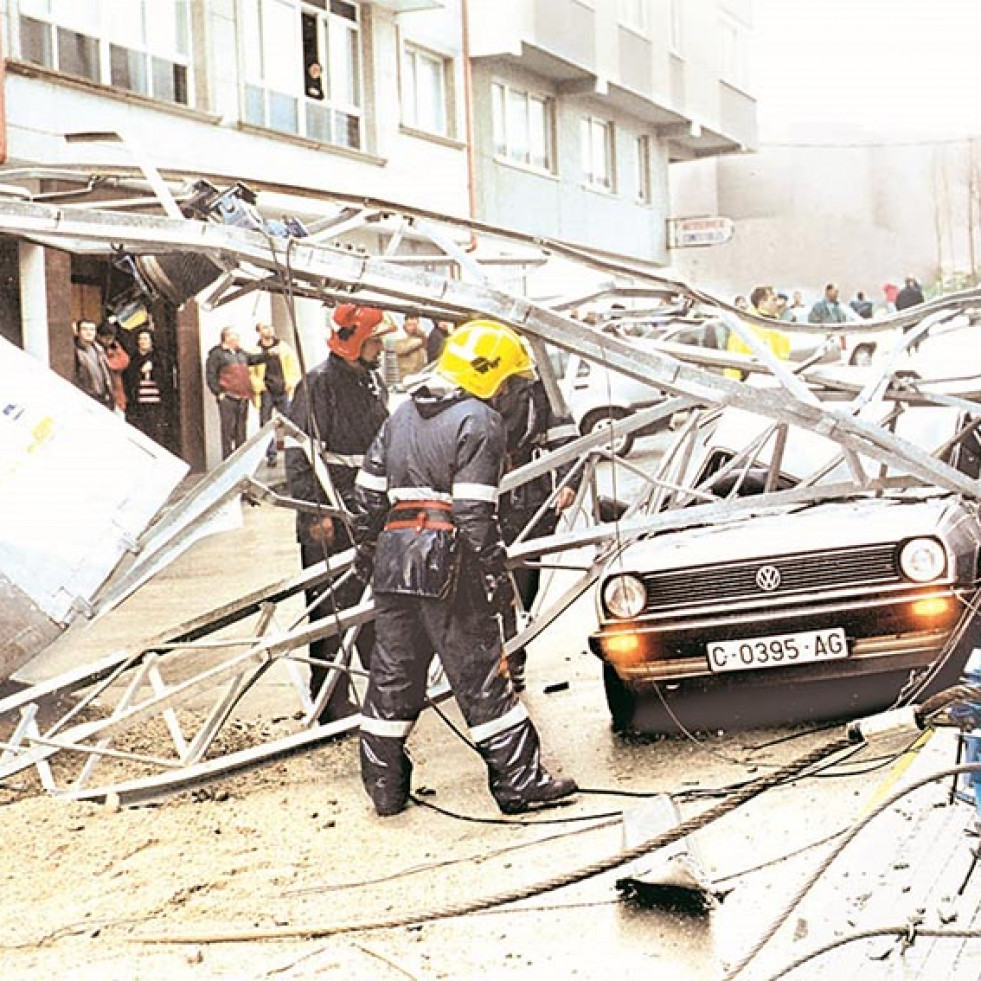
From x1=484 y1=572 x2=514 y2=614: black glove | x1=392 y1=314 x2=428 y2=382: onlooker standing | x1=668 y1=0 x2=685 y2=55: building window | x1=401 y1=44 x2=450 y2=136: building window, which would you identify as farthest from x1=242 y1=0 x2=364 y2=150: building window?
x1=484 y1=572 x2=514 y2=614: black glove

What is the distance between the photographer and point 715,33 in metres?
28.4

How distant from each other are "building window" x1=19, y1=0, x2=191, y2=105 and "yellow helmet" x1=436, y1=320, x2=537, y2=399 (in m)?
11.0

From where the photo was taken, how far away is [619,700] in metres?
6.16

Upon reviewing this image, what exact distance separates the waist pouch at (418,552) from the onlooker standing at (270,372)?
1106 cm

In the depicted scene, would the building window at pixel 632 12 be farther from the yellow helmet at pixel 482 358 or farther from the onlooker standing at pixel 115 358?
the yellow helmet at pixel 482 358

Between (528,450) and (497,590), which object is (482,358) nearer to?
(497,590)

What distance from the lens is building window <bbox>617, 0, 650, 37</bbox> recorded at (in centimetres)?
2584

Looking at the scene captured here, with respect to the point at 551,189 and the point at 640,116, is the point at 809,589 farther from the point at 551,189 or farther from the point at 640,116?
the point at 640,116

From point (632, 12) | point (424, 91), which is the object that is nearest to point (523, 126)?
point (424, 91)

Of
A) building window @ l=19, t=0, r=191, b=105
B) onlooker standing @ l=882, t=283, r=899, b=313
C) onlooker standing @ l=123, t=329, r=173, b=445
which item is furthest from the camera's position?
onlooker standing @ l=882, t=283, r=899, b=313

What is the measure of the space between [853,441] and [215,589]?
622 centimetres

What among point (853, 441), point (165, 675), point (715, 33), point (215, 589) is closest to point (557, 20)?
point (715, 33)

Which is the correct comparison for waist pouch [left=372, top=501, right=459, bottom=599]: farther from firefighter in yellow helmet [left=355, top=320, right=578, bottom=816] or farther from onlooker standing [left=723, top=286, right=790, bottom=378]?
onlooker standing [left=723, top=286, right=790, bottom=378]

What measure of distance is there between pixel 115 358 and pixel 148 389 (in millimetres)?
819
